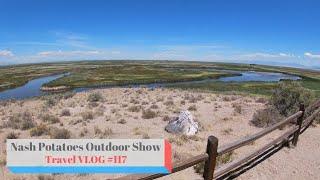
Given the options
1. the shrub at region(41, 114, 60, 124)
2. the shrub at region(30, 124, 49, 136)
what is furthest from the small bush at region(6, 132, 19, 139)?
the shrub at region(41, 114, 60, 124)

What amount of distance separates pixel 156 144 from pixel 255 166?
367 cm

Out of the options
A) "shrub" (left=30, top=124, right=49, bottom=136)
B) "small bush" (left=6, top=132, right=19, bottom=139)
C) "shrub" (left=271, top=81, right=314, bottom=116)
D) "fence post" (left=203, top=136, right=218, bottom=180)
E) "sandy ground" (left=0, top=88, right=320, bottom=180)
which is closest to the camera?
"fence post" (left=203, top=136, right=218, bottom=180)

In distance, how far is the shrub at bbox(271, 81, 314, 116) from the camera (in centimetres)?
1714

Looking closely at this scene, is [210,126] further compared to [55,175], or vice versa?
[210,126]

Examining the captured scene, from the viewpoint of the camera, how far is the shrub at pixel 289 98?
17.1 m

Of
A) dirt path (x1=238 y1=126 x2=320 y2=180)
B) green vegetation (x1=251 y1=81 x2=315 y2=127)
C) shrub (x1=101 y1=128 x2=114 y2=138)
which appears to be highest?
green vegetation (x1=251 y1=81 x2=315 y2=127)

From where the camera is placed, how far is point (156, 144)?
6832 millimetres

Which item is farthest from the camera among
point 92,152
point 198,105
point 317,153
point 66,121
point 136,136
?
point 198,105

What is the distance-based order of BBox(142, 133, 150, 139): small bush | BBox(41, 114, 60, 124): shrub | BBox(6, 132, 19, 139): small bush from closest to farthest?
BBox(142, 133, 150, 139): small bush
BBox(6, 132, 19, 139): small bush
BBox(41, 114, 60, 124): shrub

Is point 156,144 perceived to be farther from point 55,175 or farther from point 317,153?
point 317,153

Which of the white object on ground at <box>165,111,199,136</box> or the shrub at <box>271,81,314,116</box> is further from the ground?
the shrub at <box>271,81,314,116</box>

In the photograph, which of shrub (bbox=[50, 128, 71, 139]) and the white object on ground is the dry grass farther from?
the white object on ground

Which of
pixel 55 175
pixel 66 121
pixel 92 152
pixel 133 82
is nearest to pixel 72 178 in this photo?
pixel 55 175

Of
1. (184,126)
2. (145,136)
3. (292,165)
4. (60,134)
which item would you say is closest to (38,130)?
(60,134)
